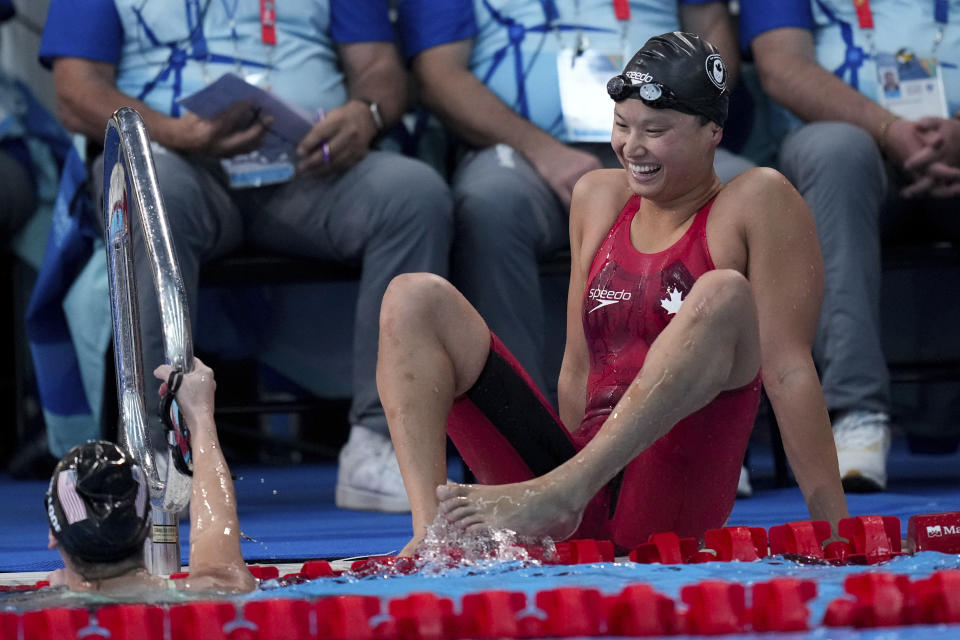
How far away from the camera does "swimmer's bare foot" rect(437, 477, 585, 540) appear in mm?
2043

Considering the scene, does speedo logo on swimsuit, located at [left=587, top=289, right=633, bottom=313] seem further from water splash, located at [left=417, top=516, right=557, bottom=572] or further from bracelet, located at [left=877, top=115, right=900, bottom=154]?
bracelet, located at [left=877, top=115, right=900, bottom=154]

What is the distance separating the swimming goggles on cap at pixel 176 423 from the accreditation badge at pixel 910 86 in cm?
271

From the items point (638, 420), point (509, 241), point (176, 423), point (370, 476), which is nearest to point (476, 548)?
point (638, 420)

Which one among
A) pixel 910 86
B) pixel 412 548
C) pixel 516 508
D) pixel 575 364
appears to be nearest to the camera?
pixel 516 508

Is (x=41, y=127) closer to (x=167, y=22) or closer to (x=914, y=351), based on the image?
(x=167, y=22)

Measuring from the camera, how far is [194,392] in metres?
1.79

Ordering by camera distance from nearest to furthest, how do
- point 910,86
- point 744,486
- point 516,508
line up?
point 516,508 < point 744,486 < point 910,86

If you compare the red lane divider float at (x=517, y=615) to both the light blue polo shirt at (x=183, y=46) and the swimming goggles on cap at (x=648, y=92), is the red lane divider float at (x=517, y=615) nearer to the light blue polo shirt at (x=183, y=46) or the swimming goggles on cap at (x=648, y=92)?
the swimming goggles on cap at (x=648, y=92)

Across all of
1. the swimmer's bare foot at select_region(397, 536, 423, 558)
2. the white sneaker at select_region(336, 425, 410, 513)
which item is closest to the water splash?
the swimmer's bare foot at select_region(397, 536, 423, 558)

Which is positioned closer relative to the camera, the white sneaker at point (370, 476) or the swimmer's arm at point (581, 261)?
the swimmer's arm at point (581, 261)

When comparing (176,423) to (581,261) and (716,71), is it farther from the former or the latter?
(716,71)

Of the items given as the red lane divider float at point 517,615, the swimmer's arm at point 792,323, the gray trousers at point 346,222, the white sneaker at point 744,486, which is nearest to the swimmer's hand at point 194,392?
the red lane divider float at point 517,615

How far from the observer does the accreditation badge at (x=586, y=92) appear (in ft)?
12.6

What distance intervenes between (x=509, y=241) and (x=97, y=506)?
2.15 m
